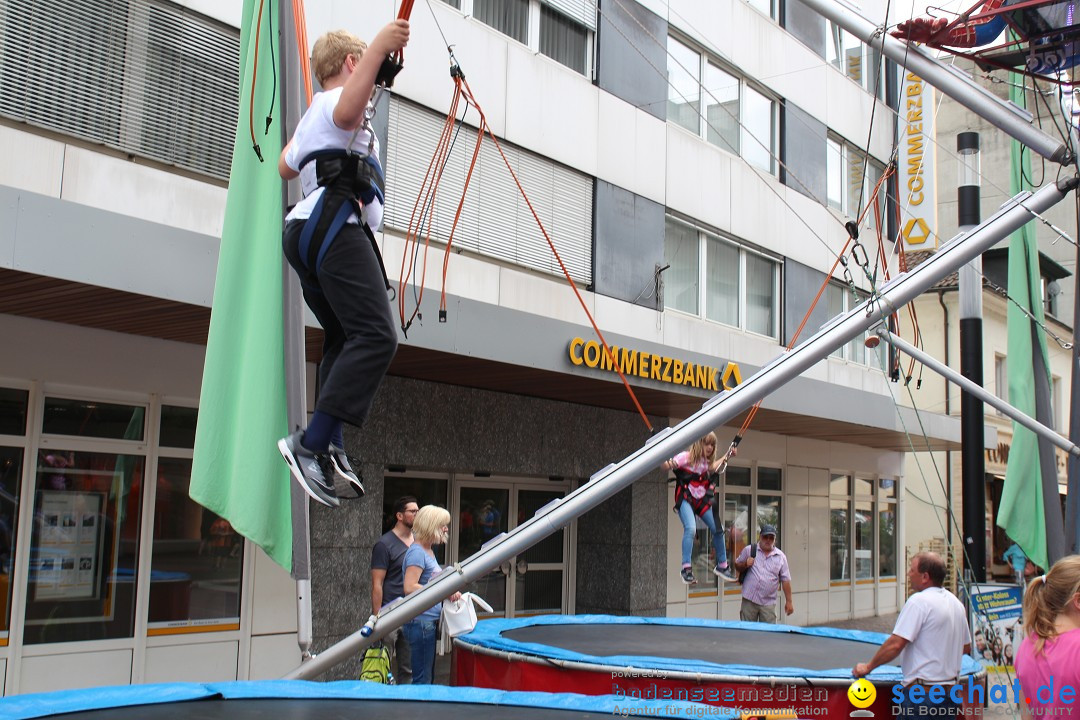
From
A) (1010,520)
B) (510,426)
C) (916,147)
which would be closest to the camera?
(1010,520)

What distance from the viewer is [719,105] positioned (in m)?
16.4

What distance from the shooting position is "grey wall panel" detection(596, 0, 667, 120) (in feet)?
46.1

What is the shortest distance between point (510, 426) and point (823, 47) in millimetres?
10747

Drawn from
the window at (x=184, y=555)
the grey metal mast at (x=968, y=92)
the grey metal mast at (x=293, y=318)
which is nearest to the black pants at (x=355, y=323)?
the grey metal mast at (x=293, y=318)

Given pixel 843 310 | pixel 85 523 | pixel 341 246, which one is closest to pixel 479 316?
pixel 85 523

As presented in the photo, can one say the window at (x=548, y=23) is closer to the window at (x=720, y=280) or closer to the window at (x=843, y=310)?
the window at (x=720, y=280)

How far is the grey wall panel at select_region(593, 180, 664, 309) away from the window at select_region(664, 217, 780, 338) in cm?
40

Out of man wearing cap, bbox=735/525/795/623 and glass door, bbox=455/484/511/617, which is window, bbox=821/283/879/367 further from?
glass door, bbox=455/484/511/617

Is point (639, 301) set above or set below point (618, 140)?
below

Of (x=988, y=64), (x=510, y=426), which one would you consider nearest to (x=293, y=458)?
(x=988, y=64)

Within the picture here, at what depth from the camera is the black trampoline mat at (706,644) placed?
339 inches

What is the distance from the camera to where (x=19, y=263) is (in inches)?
275

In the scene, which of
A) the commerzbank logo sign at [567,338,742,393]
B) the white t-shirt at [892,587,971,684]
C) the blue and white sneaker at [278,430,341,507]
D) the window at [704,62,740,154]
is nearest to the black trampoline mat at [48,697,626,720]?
the blue and white sneaker at [278,430,341,507]

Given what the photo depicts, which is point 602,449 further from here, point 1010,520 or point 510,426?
point 1010,520
